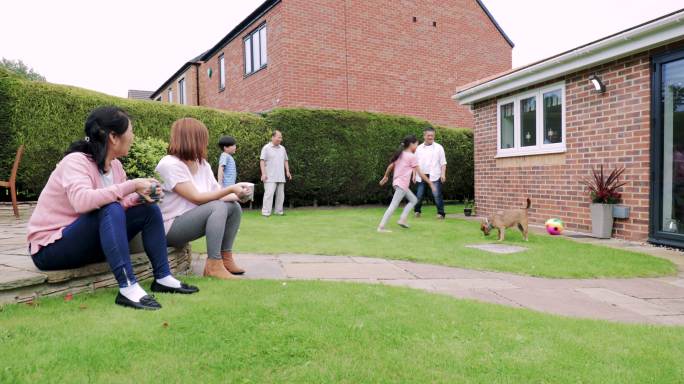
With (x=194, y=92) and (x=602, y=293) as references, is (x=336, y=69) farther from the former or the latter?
(x=602, y=293)

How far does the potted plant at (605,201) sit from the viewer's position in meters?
A: 6.95

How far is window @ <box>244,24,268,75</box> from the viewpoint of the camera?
16.1m

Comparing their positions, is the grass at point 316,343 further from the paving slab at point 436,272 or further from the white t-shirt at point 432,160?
the white t-shirt at point 432,160

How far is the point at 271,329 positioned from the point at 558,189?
23.6 feet

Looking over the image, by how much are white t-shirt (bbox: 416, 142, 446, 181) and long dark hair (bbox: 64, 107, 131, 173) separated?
8.02 meters

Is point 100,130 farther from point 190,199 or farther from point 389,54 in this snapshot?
point 389,54

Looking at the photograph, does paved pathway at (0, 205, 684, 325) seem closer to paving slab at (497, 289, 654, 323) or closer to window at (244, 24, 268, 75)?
paving slab at (497, 289, 654, 323)

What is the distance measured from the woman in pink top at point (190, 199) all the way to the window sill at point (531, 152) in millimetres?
6496

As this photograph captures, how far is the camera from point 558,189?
820 centimetres

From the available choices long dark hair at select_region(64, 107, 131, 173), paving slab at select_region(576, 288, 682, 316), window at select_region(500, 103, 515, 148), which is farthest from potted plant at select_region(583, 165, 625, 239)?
long dark hair at select_region(64, 107, 131, 173)

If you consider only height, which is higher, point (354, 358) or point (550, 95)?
point (550, 95)

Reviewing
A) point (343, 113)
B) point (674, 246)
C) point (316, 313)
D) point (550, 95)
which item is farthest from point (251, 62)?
point (316, 313)

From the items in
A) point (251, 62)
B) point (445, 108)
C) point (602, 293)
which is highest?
point (251, 62)

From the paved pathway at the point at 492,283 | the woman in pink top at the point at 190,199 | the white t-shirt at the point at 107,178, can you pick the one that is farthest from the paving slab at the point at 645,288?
the white t-shirt at the point at 107,178
